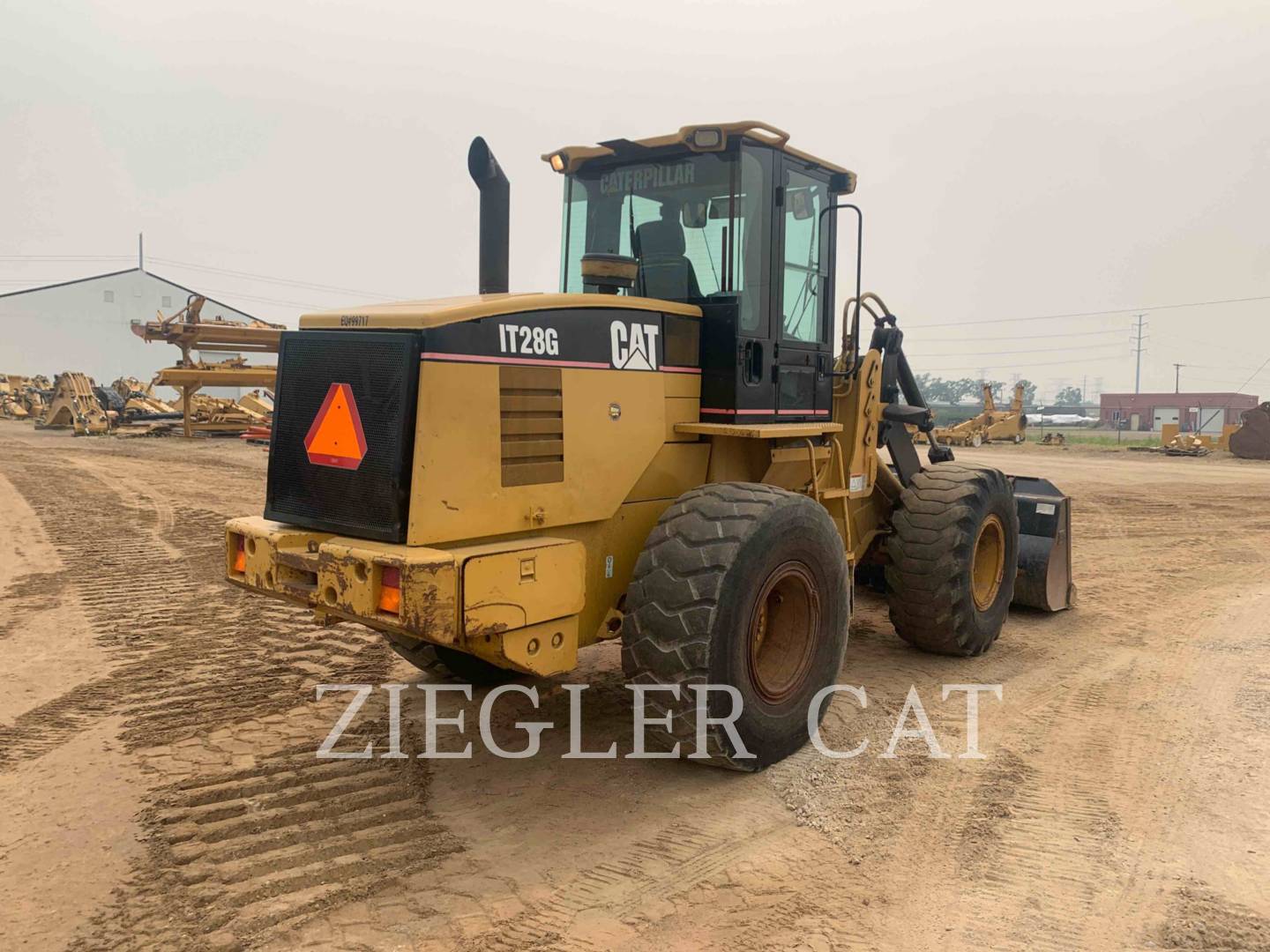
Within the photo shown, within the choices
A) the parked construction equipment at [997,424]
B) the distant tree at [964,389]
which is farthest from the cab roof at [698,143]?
the distant tree at [964,389]

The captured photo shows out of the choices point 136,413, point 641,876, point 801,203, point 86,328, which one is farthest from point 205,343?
point 86,328

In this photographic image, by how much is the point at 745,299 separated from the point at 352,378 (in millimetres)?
2130

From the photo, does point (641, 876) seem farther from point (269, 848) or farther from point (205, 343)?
point (205, 343)

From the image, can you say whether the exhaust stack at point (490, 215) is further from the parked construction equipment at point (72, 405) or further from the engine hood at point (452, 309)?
A: the parked construction equipment at point (72, 405)

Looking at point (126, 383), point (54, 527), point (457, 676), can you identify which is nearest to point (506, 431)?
point (457, 676)

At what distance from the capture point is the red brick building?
68688 mm

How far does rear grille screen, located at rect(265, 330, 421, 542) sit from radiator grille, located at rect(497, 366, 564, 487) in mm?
423

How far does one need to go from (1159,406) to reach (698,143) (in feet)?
259

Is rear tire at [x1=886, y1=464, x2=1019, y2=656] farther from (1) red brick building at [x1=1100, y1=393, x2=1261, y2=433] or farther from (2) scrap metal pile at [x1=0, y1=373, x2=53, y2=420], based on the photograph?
(1) red brick building at [x1=1100, y1=393, x2=1261, y2=433]

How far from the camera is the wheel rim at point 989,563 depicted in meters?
6.74

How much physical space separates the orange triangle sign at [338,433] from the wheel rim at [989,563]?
175 inches

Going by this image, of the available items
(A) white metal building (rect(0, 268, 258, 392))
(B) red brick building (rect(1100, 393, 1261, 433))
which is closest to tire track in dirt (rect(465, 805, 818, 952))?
(A) white metal building (rect(0, 268, 258, 392))

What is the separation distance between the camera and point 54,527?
11227mm
